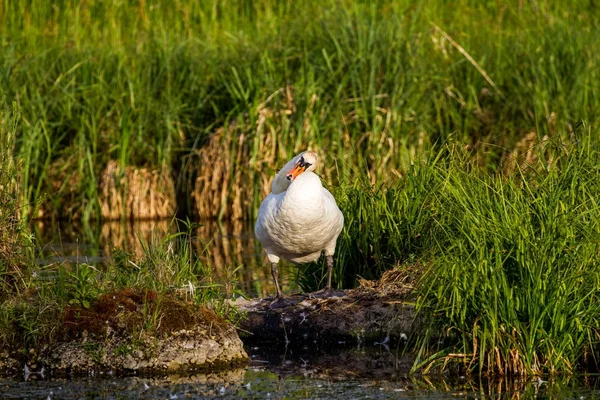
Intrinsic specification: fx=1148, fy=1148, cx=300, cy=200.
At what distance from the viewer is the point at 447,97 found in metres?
15.4

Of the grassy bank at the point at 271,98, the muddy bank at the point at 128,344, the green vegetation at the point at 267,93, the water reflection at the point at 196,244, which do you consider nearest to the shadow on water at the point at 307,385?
the muddy bank at the point at 128,344

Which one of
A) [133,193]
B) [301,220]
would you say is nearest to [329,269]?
[301,220]

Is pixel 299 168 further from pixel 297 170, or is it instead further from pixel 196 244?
pixel 196 244

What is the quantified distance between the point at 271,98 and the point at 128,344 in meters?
7.73

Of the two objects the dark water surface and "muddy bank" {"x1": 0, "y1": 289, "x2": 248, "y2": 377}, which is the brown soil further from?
the dark water surface

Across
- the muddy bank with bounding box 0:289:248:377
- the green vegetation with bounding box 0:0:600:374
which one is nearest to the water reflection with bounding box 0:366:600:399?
the muddy bank with bounding box 0:289:248:377

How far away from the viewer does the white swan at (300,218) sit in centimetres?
805

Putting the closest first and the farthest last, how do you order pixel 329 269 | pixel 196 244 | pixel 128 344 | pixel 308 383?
1. pixel 308 383
2. pixel 128 344
3. pixel 329 269
4. pixel 196 244

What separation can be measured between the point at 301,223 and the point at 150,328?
59.0 inches

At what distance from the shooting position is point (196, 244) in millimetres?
13602

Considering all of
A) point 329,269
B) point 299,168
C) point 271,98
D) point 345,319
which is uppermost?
point 299,168

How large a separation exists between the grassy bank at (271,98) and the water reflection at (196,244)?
1.30 feet

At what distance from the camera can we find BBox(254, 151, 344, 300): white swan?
8.05m

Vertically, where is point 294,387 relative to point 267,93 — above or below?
below
